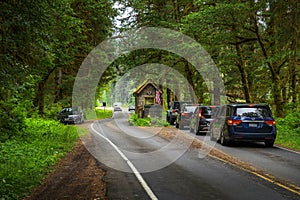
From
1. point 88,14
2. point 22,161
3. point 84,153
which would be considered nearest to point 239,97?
point 88,14

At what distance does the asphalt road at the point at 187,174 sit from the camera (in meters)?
7.80

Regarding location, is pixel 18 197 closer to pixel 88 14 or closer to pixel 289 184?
pixel 289 184

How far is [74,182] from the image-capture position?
9.34 metres

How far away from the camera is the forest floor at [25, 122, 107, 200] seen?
7988 millimetres

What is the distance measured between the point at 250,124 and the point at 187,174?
6.79 meters

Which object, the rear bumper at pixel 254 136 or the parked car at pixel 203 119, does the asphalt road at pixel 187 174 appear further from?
the parked car at pixel 203 119

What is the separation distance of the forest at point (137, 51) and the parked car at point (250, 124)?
11.4ft

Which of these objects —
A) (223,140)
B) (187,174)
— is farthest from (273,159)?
(223,140)

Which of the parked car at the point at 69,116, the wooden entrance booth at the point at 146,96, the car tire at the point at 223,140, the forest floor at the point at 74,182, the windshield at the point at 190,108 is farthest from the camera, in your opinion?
the wooden entrance booth at the point at 146,96

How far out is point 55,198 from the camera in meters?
7.75

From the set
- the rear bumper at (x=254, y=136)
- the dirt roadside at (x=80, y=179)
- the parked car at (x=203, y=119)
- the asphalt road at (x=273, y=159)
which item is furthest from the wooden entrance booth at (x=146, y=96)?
the dirt roadside at (x=80, y=179)

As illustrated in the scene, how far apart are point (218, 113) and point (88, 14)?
21.4 meters

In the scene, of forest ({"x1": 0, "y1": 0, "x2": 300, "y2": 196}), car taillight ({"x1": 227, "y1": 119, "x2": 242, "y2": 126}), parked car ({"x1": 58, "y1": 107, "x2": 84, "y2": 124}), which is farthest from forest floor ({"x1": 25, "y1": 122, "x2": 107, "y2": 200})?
parked car ({"x1": 58, "y1": 107, "x2": 84, "y2": 124})

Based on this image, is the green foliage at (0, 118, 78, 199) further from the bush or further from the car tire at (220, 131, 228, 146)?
the car tire at (220, 131, 228, 146)
